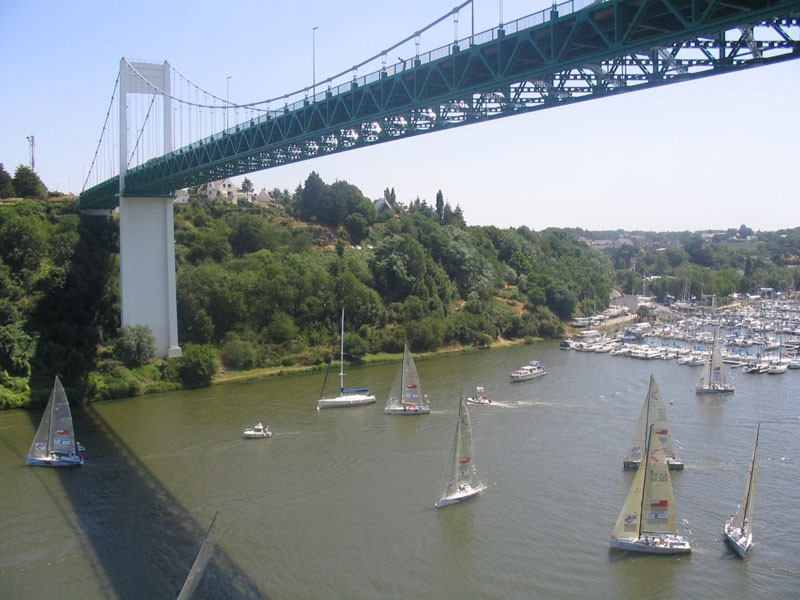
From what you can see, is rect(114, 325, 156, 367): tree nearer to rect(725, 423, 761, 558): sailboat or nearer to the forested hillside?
the forested hillside

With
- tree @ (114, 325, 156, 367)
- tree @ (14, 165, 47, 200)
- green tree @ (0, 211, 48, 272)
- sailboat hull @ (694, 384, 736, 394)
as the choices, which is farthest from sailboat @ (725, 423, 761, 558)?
tree @ (14, 165, 47, 200)

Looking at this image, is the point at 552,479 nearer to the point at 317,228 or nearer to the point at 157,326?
the point at 157,326

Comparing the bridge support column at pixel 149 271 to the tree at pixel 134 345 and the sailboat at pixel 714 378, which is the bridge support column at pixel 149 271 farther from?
the sailboat at pixel 714 378

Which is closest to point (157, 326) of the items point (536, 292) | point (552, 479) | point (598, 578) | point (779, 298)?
point (552, 479)

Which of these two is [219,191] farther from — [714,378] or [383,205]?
[714,378]

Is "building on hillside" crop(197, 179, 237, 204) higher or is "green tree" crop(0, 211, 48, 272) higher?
"building on hillside" crop(197, 179, 237, 204)
